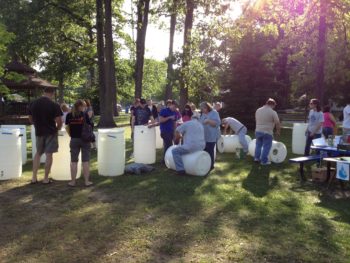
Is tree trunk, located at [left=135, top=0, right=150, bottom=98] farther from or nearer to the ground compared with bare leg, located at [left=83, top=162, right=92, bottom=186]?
farther from the ground

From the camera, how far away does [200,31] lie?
2080cm

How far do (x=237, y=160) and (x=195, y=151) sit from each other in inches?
112

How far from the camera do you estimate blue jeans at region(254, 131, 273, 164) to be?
10.4 m

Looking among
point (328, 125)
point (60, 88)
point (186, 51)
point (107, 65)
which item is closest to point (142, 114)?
point (328, 125)

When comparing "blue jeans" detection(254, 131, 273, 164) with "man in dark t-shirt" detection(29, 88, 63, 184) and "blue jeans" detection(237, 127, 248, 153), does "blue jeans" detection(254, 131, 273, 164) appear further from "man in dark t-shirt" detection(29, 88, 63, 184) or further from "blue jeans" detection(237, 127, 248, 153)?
"man in dark t-shirt" detection(29, 88, 63, 184)

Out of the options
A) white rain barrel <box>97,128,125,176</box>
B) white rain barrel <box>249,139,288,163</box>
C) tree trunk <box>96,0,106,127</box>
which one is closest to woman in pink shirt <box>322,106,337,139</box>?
white rain barrel <box>249,139,288,163</box>

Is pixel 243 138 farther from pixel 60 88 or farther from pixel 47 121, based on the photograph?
pixel 60 88

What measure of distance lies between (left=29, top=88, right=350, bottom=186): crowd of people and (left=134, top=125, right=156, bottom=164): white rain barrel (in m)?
0.29

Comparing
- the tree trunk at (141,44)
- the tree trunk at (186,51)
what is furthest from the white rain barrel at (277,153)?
the tree trunk at (141,44)

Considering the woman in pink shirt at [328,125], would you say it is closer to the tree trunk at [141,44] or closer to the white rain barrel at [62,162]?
the white rain barrel at [62,162]

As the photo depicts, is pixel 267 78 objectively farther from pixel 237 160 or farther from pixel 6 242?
pixel 6 242

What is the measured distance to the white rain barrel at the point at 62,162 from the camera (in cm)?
834

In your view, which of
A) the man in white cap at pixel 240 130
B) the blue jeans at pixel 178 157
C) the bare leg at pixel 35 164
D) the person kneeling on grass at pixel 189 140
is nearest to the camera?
the bare leg at pixel 35 164

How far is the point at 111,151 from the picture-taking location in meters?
8.75
